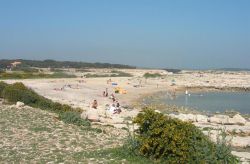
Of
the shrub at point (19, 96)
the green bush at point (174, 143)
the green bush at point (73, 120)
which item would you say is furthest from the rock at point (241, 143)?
the shrub at point (19, 96)

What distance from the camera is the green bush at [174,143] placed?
11617 mm

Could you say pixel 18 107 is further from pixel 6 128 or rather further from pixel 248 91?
pixel 248 91

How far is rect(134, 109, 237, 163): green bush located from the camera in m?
11.6

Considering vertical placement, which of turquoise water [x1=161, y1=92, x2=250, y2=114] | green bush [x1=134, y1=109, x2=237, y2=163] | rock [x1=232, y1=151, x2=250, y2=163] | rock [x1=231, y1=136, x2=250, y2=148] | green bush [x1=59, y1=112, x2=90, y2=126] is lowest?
turquoise water [x1=161, y1=92, x2=250, y2=114]

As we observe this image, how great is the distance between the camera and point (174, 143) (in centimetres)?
1178

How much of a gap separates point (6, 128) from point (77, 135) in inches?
116

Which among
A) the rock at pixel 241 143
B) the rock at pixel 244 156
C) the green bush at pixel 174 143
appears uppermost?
the green bush at pixel 174 143

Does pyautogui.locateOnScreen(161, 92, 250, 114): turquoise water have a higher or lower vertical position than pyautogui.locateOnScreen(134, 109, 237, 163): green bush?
lower

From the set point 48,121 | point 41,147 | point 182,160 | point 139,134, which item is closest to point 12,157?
point 41,147

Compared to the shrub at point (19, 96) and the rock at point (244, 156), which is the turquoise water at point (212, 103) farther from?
the rock at point (244, 156)

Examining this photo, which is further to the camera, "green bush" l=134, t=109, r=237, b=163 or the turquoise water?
the turquoise water

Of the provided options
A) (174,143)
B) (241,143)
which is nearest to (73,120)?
(241,143)

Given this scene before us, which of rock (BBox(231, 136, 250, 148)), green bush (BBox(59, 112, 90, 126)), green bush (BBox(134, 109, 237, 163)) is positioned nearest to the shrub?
green bush (BBox(59, 112, 90, 126))

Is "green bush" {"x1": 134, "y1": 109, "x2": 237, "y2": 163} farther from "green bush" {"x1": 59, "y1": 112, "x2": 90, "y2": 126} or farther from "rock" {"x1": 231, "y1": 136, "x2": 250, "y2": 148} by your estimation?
"green bush" {"x1": 59, "y1": 112, "x2": 90, "y2": 126}
